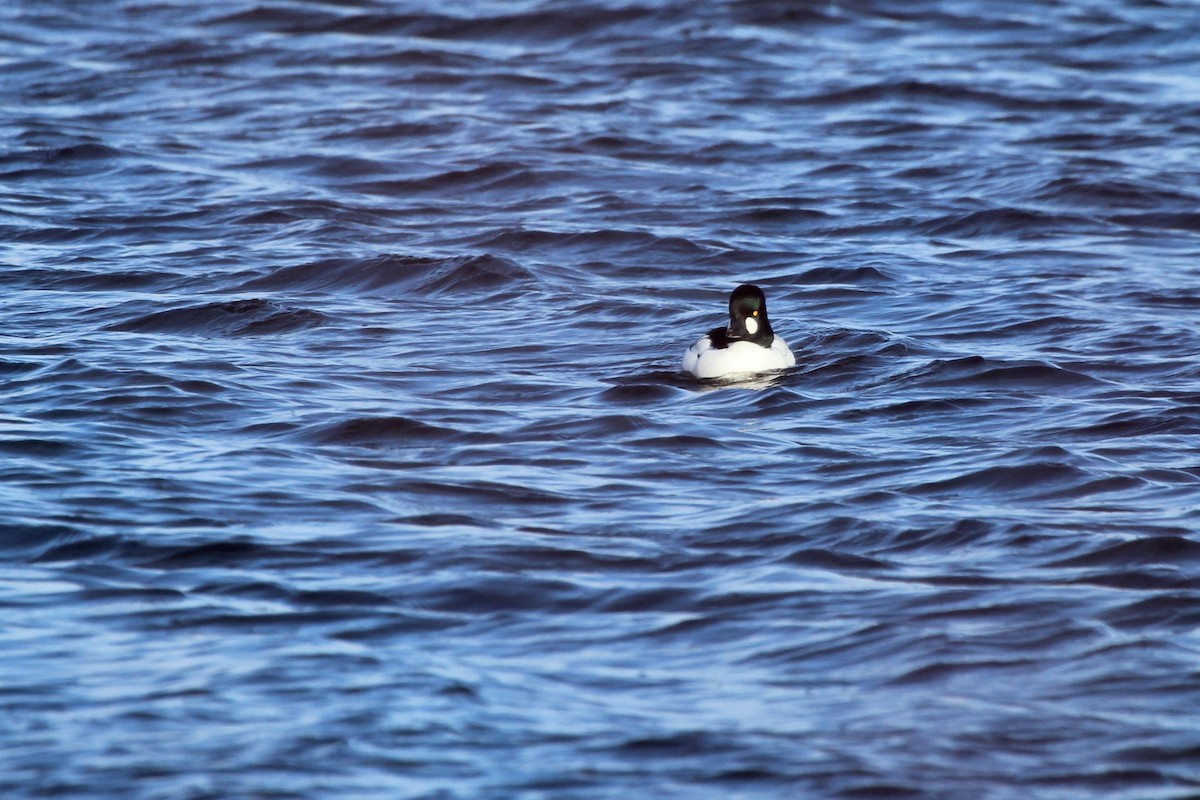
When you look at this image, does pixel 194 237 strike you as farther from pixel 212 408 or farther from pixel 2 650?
pixel 2 650

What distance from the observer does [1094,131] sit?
19.2 meters

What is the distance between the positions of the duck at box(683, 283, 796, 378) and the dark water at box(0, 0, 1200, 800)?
7.0 inches

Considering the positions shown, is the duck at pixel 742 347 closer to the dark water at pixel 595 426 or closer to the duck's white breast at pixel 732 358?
the duck's white breast at pixel 732 358

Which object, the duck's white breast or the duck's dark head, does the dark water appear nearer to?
the duck's white breast

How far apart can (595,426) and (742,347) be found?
1295 millimetres

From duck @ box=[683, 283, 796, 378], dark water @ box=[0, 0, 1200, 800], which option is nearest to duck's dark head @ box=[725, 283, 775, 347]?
duck @ box=[683, 283, 796, 378]

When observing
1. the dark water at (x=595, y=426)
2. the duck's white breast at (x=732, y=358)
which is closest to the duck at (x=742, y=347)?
the duck's white breast at (x=732, y=358)

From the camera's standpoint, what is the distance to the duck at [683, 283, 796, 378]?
→ 11.4 metres

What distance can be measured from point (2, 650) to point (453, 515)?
2413 mm

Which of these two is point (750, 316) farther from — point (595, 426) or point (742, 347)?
point (595, 426)

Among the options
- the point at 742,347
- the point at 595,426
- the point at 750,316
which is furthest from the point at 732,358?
the point at 595,426

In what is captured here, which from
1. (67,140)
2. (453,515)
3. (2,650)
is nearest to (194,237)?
(67,140)

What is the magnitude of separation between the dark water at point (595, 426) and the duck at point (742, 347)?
0.18m

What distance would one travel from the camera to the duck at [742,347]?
37.2 ft
